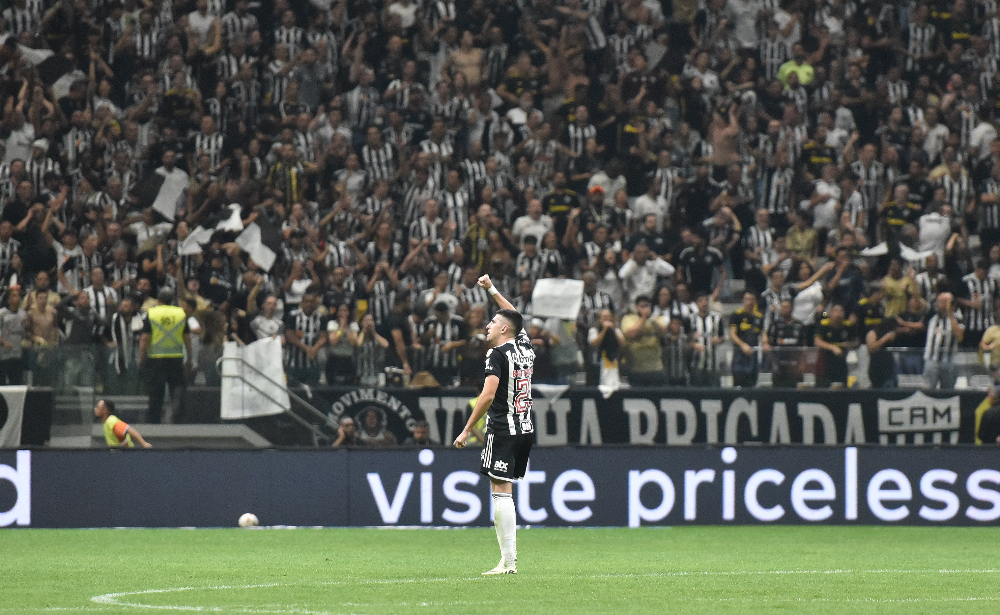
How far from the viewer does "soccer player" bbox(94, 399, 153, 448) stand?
18.1 metres

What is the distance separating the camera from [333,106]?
24.0 m

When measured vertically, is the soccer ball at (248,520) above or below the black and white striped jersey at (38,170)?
below

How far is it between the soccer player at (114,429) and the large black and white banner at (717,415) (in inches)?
102

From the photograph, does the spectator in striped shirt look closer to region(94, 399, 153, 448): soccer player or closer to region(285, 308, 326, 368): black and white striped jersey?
region(285, 308, 326, 368): black and white striped jersey

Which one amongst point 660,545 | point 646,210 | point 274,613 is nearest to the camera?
point 274,613

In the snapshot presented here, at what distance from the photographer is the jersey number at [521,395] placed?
11.5m

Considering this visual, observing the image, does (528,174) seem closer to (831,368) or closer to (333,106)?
(333,106)

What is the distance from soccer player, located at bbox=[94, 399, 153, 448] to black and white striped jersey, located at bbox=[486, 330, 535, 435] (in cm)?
770

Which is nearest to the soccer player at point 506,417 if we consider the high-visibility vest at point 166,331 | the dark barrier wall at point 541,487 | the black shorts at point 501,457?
the black shorts at point 501,457

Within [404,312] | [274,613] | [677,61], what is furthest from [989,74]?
[274,613]

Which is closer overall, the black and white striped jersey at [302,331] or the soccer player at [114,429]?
the soccer player at [114,429]

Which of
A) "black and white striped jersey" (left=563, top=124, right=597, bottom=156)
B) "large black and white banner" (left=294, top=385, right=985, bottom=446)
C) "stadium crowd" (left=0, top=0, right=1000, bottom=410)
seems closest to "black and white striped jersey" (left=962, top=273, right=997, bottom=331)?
"stadium crowd" (left=0, top=0, right=1000, bottom=410)

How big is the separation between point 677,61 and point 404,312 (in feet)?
27.3

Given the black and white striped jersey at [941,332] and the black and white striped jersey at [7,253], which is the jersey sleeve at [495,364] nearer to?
the black and white striped jersey at [941,332]
